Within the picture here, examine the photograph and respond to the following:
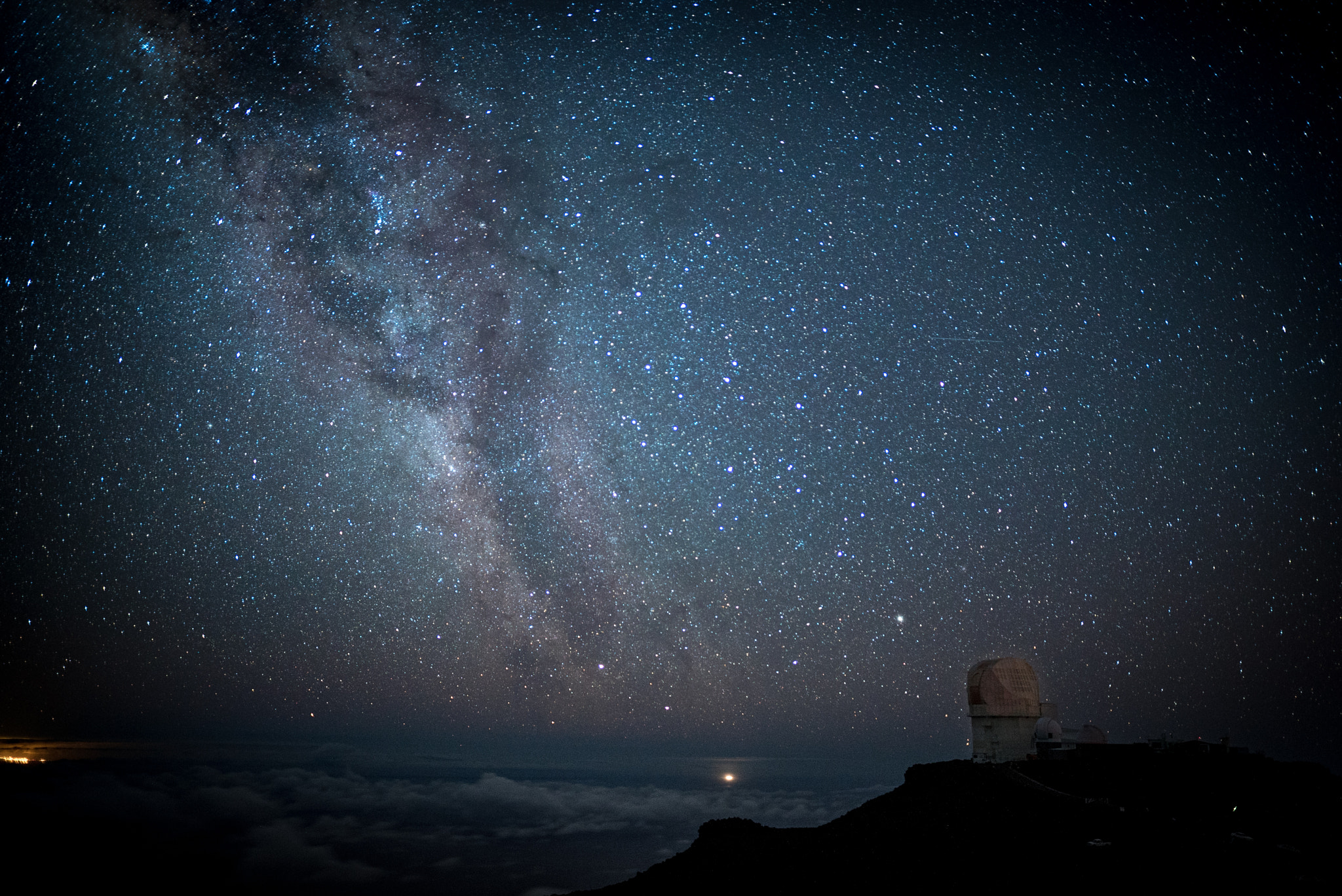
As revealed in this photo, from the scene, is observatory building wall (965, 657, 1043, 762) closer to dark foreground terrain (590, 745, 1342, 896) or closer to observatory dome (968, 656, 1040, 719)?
observatory dome (968, 656, 1040, 719)

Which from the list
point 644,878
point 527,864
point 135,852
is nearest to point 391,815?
point 527,864

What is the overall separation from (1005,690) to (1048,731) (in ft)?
6.36

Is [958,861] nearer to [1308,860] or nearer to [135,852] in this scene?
[1308,860]

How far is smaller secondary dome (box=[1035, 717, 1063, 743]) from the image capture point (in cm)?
2600

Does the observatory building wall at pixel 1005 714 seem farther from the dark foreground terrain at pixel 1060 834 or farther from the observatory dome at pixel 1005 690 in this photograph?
the dark foreground terrain at pixel 1060 834

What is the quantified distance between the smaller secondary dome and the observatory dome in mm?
370

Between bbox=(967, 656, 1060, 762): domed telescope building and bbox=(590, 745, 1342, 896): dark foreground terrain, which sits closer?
bbox=(590, 745, 1342, 896): dark foreground terrain

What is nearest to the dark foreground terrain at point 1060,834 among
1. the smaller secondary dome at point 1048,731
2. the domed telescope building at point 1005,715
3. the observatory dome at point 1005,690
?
the smaller secondary dome at point 1048,731

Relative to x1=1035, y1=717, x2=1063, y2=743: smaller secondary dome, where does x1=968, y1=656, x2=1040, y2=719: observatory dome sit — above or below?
above

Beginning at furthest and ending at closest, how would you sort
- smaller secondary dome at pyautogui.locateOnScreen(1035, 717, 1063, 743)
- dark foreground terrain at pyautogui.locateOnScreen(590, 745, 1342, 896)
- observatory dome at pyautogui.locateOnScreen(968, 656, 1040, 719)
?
observatory dome at pyautogui.locateOnScreen(968, 656, 1040, 719)
smaller secondary dome at pyautogui.locateOnScreen(1035, 717, 1063, 743)
dark foreground terrain at pyautogui.locateOnScreen(590, 745, 1342, 896)

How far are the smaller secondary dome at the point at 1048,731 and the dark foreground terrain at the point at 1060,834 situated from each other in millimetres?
963

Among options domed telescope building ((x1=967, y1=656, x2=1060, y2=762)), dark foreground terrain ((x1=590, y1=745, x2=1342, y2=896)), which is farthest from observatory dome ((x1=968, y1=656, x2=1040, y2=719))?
dark foreground terrain ((x1=590, y1=745, x2=1342, y2=896))

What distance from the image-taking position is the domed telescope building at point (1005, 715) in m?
26.3

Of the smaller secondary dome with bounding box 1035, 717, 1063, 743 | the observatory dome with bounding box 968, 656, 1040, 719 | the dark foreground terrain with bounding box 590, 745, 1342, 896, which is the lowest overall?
the dark foreground terrain with bounding box 590, 745, 1342, 896
